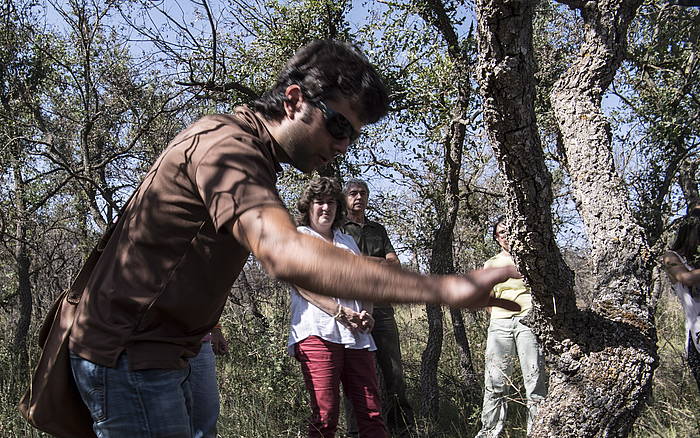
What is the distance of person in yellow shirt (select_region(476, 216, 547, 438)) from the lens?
4.39 meters

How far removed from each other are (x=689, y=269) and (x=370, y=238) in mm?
2451

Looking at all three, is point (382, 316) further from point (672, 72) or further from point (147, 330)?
point (672, 72)

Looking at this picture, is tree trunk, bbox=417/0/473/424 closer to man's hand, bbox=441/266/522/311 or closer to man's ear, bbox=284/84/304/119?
man's ear, bbox=284/84/304/119

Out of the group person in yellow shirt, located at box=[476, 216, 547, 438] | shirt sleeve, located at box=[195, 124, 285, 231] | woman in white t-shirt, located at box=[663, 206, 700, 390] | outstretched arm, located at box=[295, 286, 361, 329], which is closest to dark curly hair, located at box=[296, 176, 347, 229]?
outstretched arm, located at box=[295, 286, 361, 329]

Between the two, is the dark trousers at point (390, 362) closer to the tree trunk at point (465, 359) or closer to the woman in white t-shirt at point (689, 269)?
the tree trunk at point (465, 359)

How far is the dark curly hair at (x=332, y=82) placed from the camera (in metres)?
1.62

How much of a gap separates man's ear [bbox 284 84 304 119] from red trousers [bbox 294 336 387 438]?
7.52 ft

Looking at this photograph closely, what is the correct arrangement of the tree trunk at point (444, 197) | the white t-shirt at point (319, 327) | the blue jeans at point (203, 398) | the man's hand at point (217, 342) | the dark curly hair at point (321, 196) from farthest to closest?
the tree trunk at point (444, 197), the dark curly hair at point (321, 196), the white t-shirt at point (319, 327), the man's hand at point (217, 342), the blue jeans at point (203, 398)

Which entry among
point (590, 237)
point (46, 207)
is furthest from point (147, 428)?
point (46, 207)

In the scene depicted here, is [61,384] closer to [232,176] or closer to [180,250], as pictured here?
[180,250]

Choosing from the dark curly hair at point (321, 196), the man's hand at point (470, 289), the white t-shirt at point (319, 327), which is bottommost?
the man's hand at point (470, 289)

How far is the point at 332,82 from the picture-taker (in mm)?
1615

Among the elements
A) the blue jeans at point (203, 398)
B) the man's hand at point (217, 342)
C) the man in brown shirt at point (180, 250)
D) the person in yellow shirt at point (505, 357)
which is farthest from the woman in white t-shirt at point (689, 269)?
the man in brown shirt at point (180, 250)

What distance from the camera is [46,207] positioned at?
8531mm
